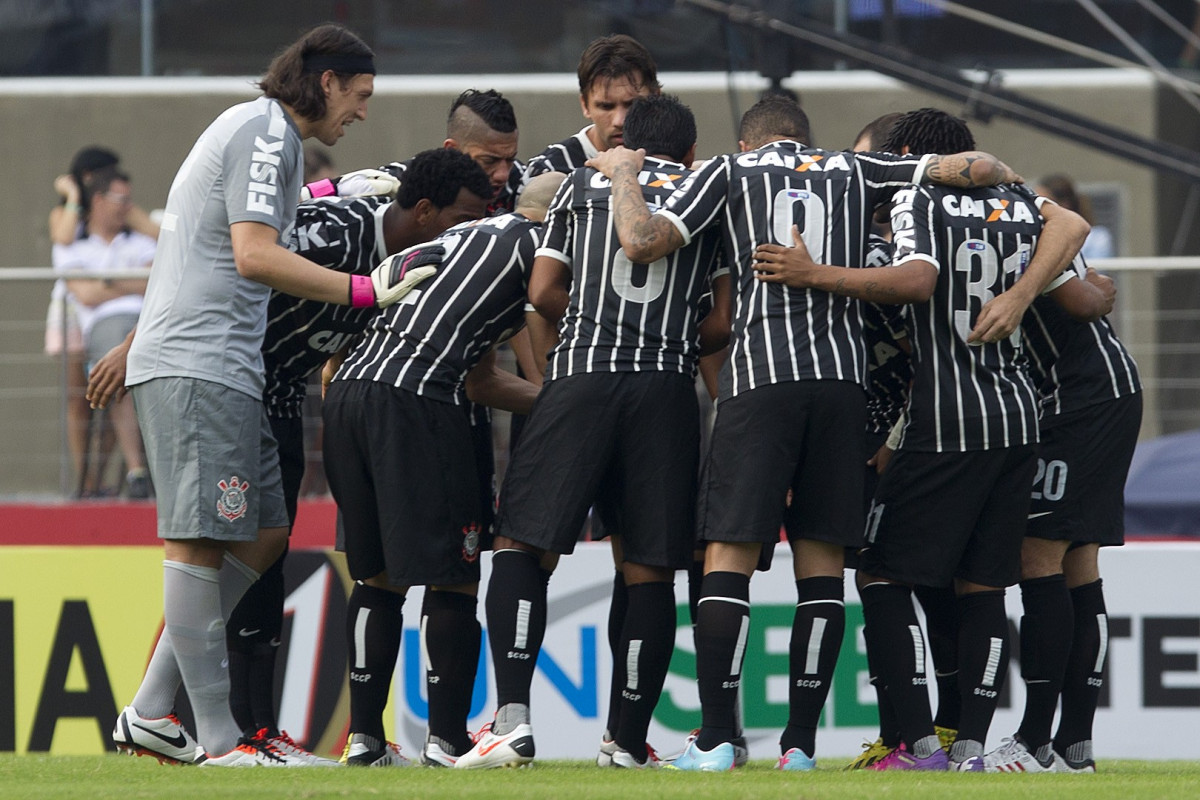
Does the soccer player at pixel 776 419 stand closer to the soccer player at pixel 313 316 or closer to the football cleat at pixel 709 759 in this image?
the football cleat at pixel 709 759

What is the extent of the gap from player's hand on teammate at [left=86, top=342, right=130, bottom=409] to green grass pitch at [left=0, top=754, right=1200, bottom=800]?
1102mm

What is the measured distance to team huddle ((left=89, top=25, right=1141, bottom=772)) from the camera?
185 inches

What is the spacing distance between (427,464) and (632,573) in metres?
0.68

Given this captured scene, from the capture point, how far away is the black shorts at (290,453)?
17.5 feet

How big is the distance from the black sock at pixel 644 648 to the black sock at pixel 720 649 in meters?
0.16

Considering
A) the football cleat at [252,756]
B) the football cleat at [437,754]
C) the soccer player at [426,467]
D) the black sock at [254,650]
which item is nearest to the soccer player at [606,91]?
the soccer player at [426,467]

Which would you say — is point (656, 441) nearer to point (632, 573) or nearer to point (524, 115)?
point (632, 573)

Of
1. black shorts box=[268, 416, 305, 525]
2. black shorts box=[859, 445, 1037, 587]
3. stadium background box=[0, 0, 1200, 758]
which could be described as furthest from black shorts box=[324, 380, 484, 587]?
stadium background box=[0, 0, 1200, 758]

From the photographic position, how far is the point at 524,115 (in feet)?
43.7

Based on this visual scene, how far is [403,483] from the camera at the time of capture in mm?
4836

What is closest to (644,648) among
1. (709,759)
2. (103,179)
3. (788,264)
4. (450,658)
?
(709,759)

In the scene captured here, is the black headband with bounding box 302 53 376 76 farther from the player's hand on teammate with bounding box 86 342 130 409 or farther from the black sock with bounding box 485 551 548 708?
the black sock with bounding box 485 551 548 708

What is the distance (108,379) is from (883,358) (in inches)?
94.1

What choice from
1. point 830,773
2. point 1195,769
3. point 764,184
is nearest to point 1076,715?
point 1195,769
